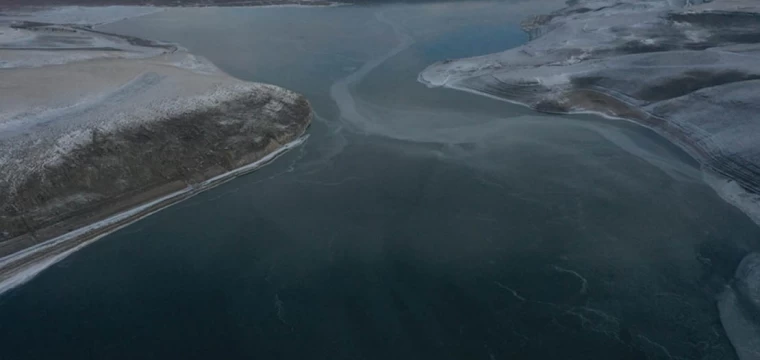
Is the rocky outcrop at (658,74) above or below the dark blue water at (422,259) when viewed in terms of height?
above

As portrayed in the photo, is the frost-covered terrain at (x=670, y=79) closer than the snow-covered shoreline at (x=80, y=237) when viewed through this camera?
No

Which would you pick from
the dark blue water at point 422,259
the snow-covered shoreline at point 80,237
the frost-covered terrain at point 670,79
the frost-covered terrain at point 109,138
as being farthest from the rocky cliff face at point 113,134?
the frost-covered terrain at point 670,79

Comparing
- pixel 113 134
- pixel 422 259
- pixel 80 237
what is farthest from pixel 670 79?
pixel 80 237

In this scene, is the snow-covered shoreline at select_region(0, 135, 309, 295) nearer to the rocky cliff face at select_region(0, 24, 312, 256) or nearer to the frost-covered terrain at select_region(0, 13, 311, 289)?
the frost-covered terrain at select_region(0, 13, 311, 289)

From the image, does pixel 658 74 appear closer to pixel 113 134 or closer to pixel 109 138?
Answer: pixel 113 134

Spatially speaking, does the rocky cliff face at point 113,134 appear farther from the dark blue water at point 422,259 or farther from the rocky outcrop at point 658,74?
the rocky outcrop at point 658,74

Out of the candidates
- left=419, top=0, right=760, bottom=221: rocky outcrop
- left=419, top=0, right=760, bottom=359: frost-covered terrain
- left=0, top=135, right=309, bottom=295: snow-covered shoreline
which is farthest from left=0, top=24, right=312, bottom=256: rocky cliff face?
left=419, top=0, right=760, bottom=359: frost-covered terrain

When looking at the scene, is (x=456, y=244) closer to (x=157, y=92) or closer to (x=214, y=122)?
(x=214, y=122)

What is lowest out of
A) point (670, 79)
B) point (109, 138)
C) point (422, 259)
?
point (422, 259)
